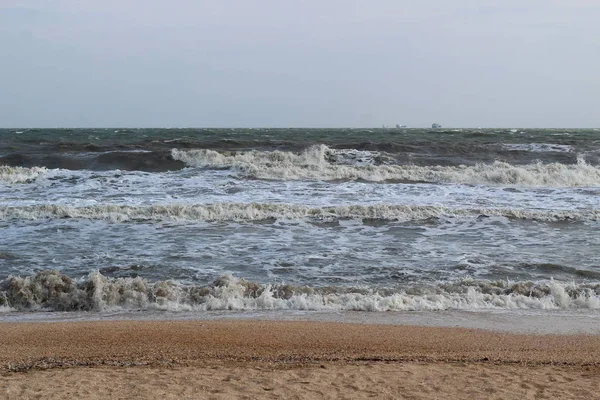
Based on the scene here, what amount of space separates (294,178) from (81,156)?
36.3ft

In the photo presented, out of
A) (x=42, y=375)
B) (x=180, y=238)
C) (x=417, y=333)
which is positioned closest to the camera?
(x=42, y=375)

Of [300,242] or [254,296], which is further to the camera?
[300,242]

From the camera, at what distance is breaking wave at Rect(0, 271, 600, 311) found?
7.20 meters

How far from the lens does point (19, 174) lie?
20.0 meters

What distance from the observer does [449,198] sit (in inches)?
630

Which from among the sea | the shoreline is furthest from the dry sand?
the sea

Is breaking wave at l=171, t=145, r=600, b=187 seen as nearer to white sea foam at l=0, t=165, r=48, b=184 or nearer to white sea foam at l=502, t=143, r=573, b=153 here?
white sea foam at l=0, t=165, r=48, b=184

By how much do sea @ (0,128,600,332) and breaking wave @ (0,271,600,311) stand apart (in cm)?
2

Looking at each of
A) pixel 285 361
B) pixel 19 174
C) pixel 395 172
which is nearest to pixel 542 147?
pixel 395 172

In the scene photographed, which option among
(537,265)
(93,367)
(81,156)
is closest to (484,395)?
(93,367)

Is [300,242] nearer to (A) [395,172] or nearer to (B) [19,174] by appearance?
(A) [395,172]

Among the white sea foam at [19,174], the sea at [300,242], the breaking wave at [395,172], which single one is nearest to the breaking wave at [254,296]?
the sea at [300,242]

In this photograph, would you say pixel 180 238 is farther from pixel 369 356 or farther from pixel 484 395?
pixel 484 395

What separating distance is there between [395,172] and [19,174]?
1299cm
